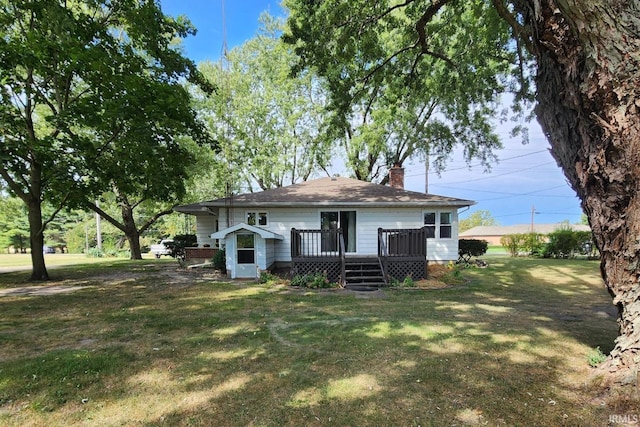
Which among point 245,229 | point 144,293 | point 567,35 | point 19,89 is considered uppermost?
point 19,89

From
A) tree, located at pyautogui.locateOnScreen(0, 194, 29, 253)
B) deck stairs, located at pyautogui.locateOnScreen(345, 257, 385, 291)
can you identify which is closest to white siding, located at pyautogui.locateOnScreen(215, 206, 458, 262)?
deck stairs, located at pyautogui.locateOnScreen(345, 257, 385, 291)

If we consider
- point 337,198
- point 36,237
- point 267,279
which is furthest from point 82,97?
point 337,198

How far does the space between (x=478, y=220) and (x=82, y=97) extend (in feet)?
285

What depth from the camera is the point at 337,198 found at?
41.5 feet

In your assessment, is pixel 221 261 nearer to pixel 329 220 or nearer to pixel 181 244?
pixel 329 220

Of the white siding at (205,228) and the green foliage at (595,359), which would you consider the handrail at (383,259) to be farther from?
the white siding at (205,228)

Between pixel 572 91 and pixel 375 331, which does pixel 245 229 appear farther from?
pixel 572 91

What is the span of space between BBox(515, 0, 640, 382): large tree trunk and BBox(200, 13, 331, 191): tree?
1909cm

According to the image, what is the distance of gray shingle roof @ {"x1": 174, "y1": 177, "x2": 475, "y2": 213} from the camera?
40.1 feet

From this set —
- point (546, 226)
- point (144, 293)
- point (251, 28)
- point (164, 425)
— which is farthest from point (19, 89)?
point (546, 226)

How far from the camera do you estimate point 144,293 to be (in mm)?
8641

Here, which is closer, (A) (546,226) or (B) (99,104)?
(B) (99,104)

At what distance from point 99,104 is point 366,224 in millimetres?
9973

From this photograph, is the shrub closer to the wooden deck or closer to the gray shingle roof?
the gray shingle roof
